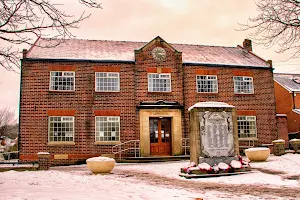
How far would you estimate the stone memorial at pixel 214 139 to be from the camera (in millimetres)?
11914

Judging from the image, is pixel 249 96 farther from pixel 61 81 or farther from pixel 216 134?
pixel 61 81

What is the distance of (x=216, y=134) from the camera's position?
12.3 m

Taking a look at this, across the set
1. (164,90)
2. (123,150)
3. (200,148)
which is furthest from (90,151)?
(200,148)

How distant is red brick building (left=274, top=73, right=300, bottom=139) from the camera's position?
88.8ft

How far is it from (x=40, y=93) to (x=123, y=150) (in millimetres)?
6476

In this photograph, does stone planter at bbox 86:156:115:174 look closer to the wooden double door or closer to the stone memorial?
the stone memorial

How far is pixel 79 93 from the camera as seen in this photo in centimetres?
2019

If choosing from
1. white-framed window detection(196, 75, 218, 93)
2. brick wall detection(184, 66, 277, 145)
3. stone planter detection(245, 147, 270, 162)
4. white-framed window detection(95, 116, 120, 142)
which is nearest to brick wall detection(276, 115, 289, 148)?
brick wall detection(184, 66, 277, 145)

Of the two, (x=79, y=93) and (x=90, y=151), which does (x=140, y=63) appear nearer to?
(x=79, y=93)

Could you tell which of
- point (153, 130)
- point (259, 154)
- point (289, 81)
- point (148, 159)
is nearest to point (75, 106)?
point (153, 130)

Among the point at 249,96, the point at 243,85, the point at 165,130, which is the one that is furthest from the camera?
the point at 243,85

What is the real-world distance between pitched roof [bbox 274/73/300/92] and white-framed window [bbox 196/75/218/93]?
9590 mm

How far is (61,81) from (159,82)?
658cm

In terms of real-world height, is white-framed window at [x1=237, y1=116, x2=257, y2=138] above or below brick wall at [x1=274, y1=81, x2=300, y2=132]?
below
